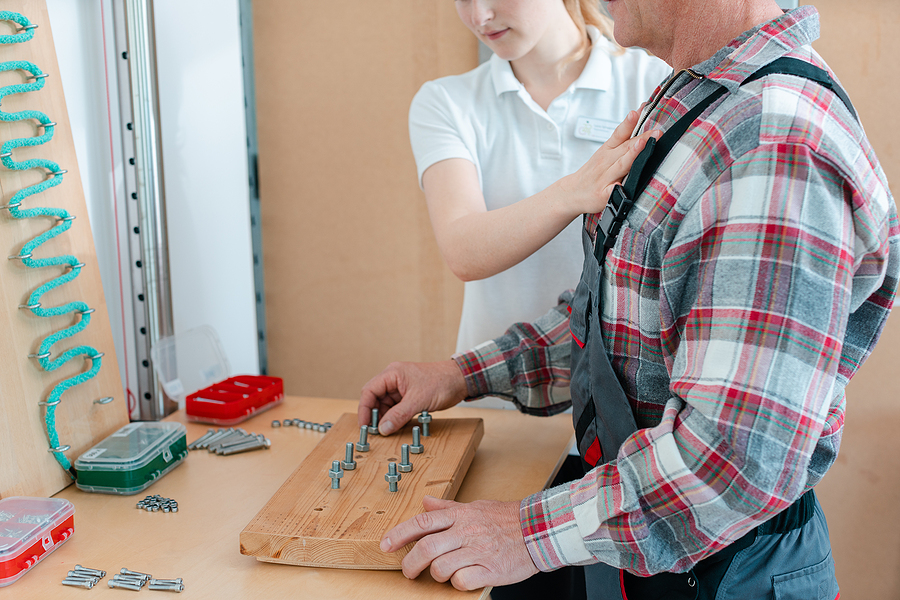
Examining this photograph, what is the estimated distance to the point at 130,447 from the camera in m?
1.10

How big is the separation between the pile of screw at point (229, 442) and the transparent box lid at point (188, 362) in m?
0.18

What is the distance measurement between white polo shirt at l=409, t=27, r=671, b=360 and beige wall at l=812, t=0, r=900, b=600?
869 millimetres

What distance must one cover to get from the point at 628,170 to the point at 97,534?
82cm

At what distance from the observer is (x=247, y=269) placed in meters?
2.01

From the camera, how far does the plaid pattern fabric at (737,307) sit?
64 cm

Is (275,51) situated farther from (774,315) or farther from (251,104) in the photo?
(774,315)

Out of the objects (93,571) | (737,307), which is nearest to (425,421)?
(93,571)

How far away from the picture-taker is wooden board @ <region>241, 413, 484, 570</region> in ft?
2.76

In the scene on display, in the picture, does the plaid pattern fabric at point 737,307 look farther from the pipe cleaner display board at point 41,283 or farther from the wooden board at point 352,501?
the pipe cleaner display board at point 41,283

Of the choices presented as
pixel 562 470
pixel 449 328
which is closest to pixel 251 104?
pixel 449 328

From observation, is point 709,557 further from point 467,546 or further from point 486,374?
point 486,374

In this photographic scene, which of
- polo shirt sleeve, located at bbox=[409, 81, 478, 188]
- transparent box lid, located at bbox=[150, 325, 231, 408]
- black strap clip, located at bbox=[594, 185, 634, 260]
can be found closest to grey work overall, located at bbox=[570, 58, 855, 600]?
black strap clip, located at bbox=[594, 185, 634, 260]

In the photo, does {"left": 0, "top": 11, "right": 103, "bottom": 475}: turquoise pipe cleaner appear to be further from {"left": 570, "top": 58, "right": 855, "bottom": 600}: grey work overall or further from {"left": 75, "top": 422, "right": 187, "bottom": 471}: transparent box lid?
{"left": 570, "top": 58, "right": 855, "bottom": 600}: grey work overall

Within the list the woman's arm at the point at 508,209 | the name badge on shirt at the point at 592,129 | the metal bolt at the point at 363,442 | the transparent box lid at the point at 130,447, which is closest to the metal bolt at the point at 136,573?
the transparent box lid at the point at 130,447
